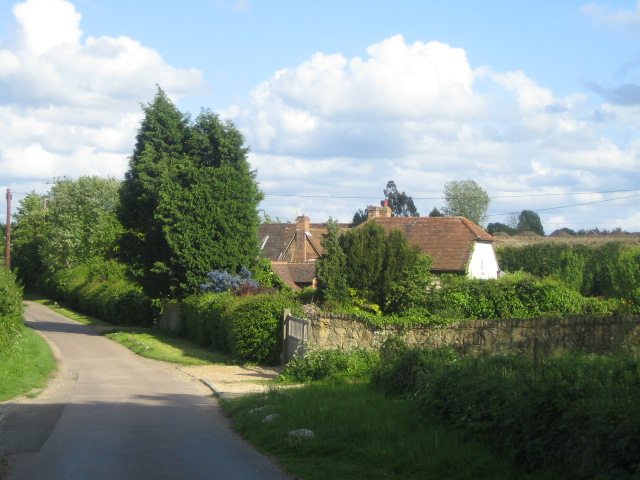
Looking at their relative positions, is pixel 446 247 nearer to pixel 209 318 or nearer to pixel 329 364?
pixel 209 318

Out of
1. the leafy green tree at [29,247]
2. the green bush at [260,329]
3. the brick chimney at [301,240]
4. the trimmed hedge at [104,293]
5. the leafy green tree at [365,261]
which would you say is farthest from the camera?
the leafy green tree at [29,247]

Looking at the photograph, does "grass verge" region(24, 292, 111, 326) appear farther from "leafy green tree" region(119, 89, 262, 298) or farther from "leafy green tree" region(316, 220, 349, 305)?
"leafy green tree" region(316, 220, 349, 305)

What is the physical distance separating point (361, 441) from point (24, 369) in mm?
14147

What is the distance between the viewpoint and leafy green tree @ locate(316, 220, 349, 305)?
2639cm

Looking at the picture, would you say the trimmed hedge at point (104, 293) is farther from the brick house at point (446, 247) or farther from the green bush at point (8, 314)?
the green bush at point (8, 314)

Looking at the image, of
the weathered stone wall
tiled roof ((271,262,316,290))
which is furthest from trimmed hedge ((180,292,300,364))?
tiled roof ((271,262,316,290))

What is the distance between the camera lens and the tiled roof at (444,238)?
38.7 metres

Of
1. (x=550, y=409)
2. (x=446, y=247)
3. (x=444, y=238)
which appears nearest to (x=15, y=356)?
(x=550, y=409)

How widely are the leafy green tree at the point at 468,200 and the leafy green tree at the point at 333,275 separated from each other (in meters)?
69.3

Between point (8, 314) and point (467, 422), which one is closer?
point (467, 422)

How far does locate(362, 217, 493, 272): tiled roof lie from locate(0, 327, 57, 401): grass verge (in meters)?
19.6

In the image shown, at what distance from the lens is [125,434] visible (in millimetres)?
11398

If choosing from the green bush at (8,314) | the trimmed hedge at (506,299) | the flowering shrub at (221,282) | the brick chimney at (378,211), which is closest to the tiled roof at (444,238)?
the brick chimney at (378,211)

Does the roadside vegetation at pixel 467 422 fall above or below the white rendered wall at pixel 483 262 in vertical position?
below
